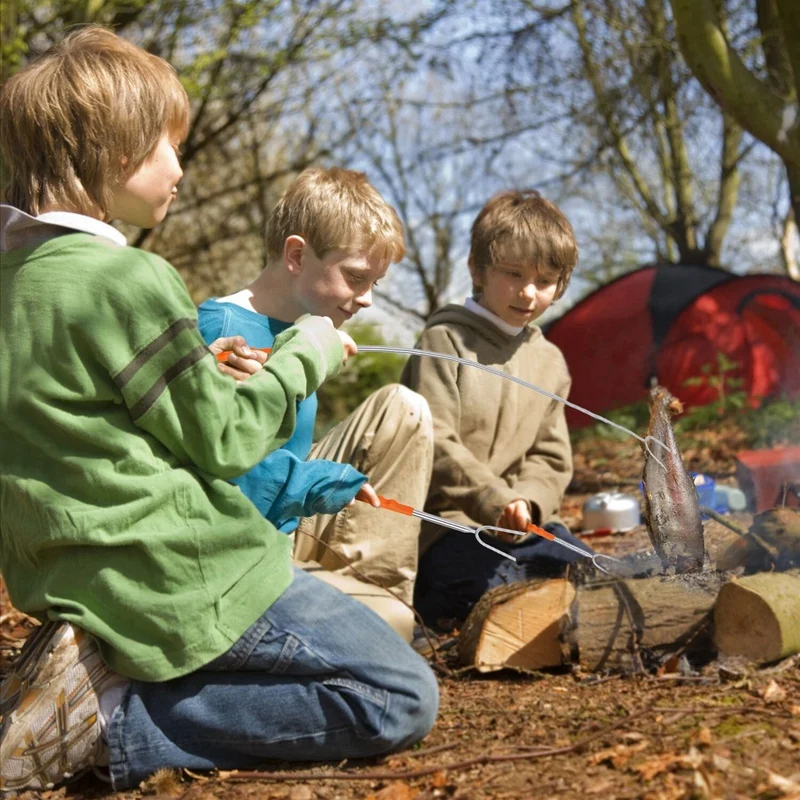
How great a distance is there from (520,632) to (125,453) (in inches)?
57.2

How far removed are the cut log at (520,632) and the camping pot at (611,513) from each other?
168 cm

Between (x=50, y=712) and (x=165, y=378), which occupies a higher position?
(x=165, y=378)

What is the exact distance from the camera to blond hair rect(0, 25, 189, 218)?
2.27 meters

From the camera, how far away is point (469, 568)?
3811 millimetres

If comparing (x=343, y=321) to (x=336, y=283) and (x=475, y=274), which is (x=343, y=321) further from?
(x=475, y=274)

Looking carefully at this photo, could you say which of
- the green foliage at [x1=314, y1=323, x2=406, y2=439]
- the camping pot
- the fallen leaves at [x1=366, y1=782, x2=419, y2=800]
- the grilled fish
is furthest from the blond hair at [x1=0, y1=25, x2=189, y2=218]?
the green foliage at [x1=314, y1=323, x2=406, y2=439]

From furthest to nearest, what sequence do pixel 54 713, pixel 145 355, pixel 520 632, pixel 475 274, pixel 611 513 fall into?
pixel 611 513
pixel 475 274
pixel 520 632
pixel 54 713
pixel 145 355

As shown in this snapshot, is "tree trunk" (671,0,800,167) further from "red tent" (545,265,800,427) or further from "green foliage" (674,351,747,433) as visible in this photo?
"green foliage" (674,351,747,433)

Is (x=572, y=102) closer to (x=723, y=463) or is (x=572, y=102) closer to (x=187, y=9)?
(x=187, y=9)

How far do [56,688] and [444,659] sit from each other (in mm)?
1404

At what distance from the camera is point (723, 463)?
649cm

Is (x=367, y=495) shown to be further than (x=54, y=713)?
Yes

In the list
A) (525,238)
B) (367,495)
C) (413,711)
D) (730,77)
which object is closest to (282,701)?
(413,711)

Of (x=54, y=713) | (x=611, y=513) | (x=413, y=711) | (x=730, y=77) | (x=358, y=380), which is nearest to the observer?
(x=54, y=713)
